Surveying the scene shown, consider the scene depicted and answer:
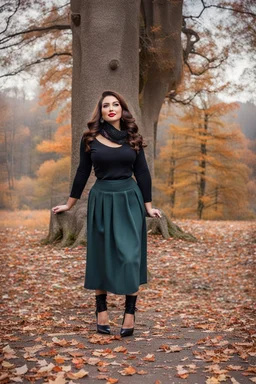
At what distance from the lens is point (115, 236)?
4.17 m

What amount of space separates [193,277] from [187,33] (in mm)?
7885

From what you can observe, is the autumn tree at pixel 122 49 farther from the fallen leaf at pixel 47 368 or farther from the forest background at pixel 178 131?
the fallen leaf at pixel 47 368

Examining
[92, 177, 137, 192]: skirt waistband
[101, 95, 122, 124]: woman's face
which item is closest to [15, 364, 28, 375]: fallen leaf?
[92, 177, 137, 192]: skirt waistband

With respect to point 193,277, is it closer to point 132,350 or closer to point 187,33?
point 132,350

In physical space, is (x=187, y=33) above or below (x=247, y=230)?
→ above

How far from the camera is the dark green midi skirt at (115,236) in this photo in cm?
414

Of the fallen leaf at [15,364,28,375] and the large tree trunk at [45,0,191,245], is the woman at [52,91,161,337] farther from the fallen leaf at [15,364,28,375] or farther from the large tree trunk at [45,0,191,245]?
the large tree trunk at [45,0,191,245]

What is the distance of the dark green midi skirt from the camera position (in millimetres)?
4145

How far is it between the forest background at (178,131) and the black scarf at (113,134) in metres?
4.15

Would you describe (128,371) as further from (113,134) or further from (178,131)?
(178,131)

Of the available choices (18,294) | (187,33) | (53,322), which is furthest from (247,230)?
(53,322)

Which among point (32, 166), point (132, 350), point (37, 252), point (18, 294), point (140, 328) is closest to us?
point (132, 350)

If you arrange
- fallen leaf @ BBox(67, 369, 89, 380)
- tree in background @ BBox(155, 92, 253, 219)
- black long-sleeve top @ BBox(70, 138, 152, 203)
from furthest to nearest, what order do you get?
tree in background @ BBox(155, 92, 253, 219) < black long-sleeve top @ BBox(70, 138, 152, 203) < fallen leaf @ BBox(67, 369, 89, 380)

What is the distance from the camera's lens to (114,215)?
4211mm
